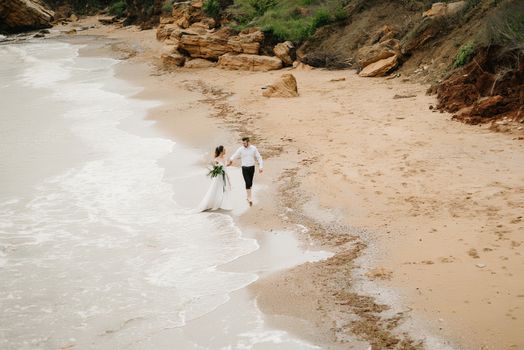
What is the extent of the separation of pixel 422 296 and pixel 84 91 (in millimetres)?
20510

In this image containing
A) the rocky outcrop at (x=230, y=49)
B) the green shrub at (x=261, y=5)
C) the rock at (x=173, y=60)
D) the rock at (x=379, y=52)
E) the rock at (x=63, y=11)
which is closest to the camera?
the rock at (x=379, y=52)

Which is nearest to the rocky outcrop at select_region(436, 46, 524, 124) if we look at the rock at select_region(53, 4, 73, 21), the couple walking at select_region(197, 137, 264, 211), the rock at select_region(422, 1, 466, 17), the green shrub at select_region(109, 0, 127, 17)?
the rock at select_region(422, 1, 466, 17)

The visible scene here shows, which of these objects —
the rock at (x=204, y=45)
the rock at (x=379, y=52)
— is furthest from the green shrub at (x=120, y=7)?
the rock at (x=379, y=52)

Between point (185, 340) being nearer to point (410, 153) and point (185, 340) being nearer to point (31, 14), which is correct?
point (410, 153)

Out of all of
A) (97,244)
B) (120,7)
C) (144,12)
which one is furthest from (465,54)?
(120,7)

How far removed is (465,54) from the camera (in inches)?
650

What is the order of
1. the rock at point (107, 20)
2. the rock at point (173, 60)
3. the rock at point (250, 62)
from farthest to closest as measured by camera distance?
1. the rock at point (107, 20)
2. the rock at point (173, 60)
3. the rock at point (250, 62)

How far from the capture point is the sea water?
7070 mm

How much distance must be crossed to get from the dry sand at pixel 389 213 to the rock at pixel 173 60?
9.68 metres

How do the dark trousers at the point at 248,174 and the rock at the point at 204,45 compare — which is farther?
the rock at the point at 204,45

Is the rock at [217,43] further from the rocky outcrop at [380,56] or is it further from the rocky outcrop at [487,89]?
the rocky outcrop at [487,89]

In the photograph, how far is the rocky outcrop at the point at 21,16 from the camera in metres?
49.8

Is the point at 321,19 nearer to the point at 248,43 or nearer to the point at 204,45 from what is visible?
the point at 248,43

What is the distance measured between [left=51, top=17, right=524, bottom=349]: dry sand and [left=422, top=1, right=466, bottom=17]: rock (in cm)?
416
